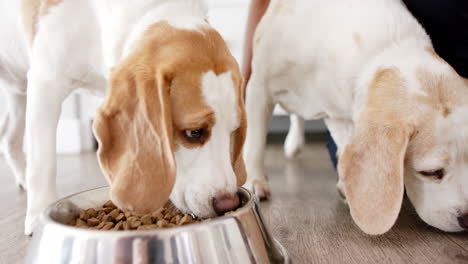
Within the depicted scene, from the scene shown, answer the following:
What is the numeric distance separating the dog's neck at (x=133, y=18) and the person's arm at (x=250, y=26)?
738mm

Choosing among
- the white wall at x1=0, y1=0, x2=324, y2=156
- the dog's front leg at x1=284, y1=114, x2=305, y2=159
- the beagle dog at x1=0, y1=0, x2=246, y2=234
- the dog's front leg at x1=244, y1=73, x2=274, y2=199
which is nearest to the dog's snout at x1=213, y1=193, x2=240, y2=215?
the beagle dog at x1=0, y1=0, x2=246, y2=234

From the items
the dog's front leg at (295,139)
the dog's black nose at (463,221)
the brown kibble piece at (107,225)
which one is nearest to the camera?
the brown kibble piece at (107,225)

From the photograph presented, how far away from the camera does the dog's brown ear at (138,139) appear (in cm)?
94

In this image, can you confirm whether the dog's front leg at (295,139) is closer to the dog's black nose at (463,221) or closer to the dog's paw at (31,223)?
the dog's black nose at (463,221)

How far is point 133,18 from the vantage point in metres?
1.19

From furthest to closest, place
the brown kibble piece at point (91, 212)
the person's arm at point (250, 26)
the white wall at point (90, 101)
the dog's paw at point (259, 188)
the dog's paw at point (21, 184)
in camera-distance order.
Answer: the white wall at point (90, 101)
the person's arm at point (250, 26)
the dog's paw at point (21, 184)
the dog's paw at point (259, 188)
the brown kibble piece at point (91, 212)

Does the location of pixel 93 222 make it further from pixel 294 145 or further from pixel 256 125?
pixel 294 145

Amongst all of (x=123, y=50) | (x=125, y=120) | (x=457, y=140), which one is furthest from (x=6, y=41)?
(x=457, y=140)

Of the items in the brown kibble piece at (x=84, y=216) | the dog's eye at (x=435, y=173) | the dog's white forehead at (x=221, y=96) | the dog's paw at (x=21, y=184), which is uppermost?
the dog's white forehead at (x=221, y=96)

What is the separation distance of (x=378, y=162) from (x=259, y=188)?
0.54 m

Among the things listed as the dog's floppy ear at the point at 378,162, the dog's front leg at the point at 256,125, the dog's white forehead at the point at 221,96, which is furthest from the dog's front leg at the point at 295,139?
the dog's white forehead at the point at 221,96

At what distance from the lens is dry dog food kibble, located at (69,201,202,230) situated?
95cm

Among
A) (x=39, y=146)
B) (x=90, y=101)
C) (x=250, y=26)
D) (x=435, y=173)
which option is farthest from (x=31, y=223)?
(x=90, y=101)

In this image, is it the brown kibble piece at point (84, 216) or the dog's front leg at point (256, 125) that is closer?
→ the brown kibble piece at point (84, 216)
